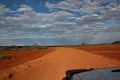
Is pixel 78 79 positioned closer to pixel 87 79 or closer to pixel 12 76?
pixel 87 79

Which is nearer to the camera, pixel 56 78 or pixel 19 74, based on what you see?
pixel 56 78

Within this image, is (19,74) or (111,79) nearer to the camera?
(111,79)

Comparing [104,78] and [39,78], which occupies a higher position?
[104,78]

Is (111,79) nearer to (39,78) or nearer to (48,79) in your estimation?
(48,79)

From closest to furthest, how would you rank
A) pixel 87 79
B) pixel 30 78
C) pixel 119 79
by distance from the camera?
1. pixel 119 79
2. pixel 87 79
3. pixel 30 78

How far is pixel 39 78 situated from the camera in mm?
12594

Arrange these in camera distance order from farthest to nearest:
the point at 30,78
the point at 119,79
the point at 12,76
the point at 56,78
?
the point at 12,76 < the point at 30,78 < the point at 56,78 < the point at 119,79

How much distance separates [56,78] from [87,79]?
8370 mm

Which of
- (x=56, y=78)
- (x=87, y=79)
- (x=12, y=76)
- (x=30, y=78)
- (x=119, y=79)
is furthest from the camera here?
(x=12, y=76)

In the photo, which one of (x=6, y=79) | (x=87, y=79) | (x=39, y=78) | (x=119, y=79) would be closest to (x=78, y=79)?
(x=87, y=79)

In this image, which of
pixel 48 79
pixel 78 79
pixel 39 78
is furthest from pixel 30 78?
pixel 78 79

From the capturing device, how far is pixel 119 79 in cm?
328

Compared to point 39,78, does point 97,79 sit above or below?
above

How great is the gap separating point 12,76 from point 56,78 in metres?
3.00
